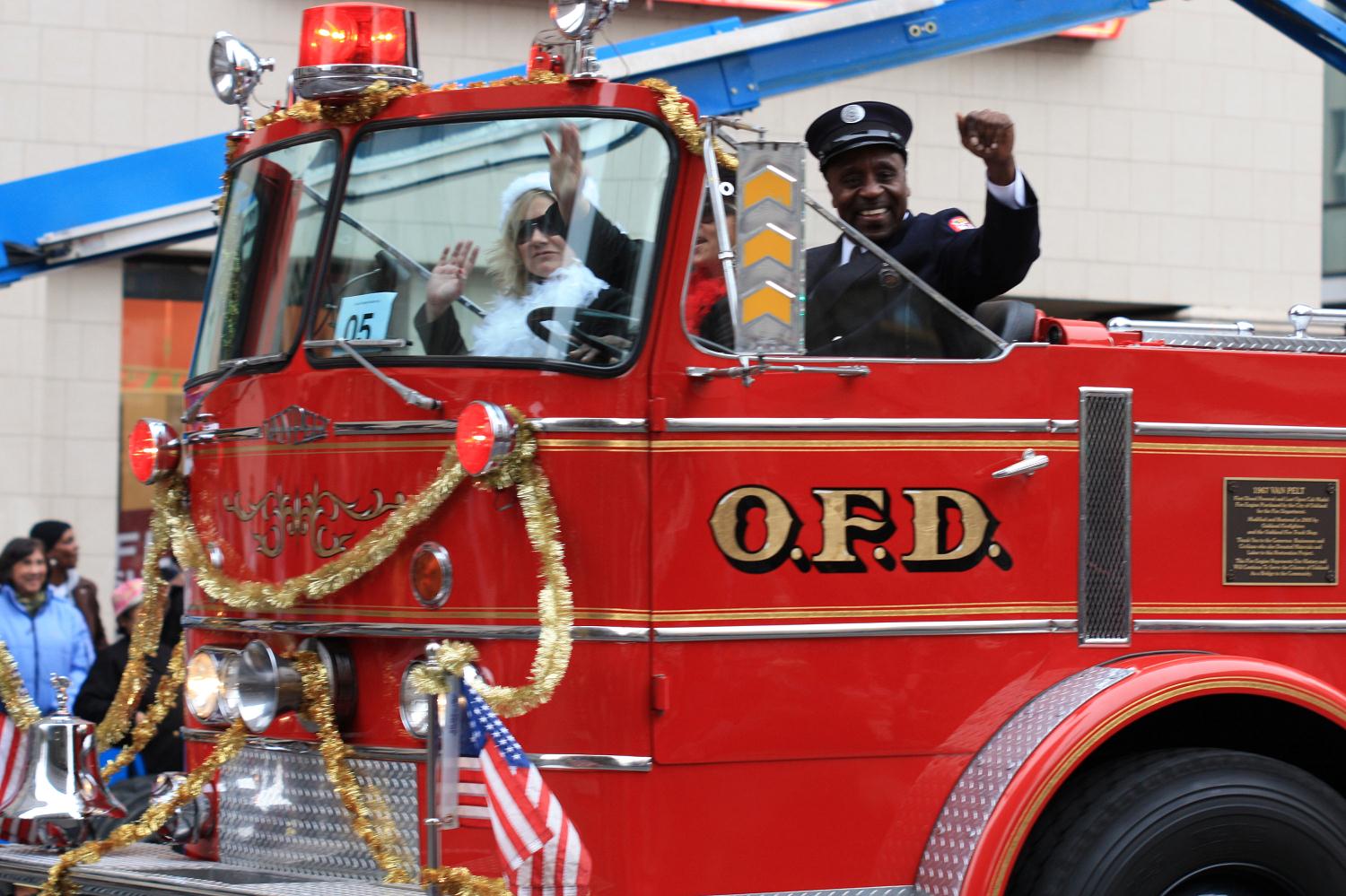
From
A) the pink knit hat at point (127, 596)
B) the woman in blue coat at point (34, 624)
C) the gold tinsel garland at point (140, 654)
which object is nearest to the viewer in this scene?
the gold tinsel garland at point (140, 654)

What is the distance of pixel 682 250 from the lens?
4547 mm

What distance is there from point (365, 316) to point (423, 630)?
0.86m

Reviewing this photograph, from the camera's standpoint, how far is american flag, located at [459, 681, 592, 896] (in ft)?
13.7

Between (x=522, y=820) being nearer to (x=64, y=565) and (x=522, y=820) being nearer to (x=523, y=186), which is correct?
(x=523, y=186)

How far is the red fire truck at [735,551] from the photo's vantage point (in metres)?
4.46

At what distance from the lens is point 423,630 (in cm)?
462

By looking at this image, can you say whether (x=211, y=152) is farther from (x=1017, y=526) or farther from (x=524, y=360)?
(x=1017, y=526)

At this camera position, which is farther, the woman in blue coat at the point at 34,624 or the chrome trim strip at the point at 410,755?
the woman in blue coat at the point at 34,624

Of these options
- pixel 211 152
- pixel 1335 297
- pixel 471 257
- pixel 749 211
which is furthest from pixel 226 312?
pixel 1335 297

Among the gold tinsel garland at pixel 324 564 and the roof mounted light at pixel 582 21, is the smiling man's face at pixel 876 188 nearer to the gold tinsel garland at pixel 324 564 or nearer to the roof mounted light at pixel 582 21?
the roof mounted light at pixel 582 21

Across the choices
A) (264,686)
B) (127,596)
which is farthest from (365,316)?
(127,596)

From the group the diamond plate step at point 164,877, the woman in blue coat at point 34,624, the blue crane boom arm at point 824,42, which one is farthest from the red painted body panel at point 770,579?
the woman in blue coat at point 34,624

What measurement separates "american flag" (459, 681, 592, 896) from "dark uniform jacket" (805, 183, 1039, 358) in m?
1.28

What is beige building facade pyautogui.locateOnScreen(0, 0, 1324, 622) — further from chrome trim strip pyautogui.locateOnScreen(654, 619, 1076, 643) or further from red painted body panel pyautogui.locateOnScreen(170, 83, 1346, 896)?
chrome trim strip pyautogui.locateOnScreen(654, 619, 1076, 643)
